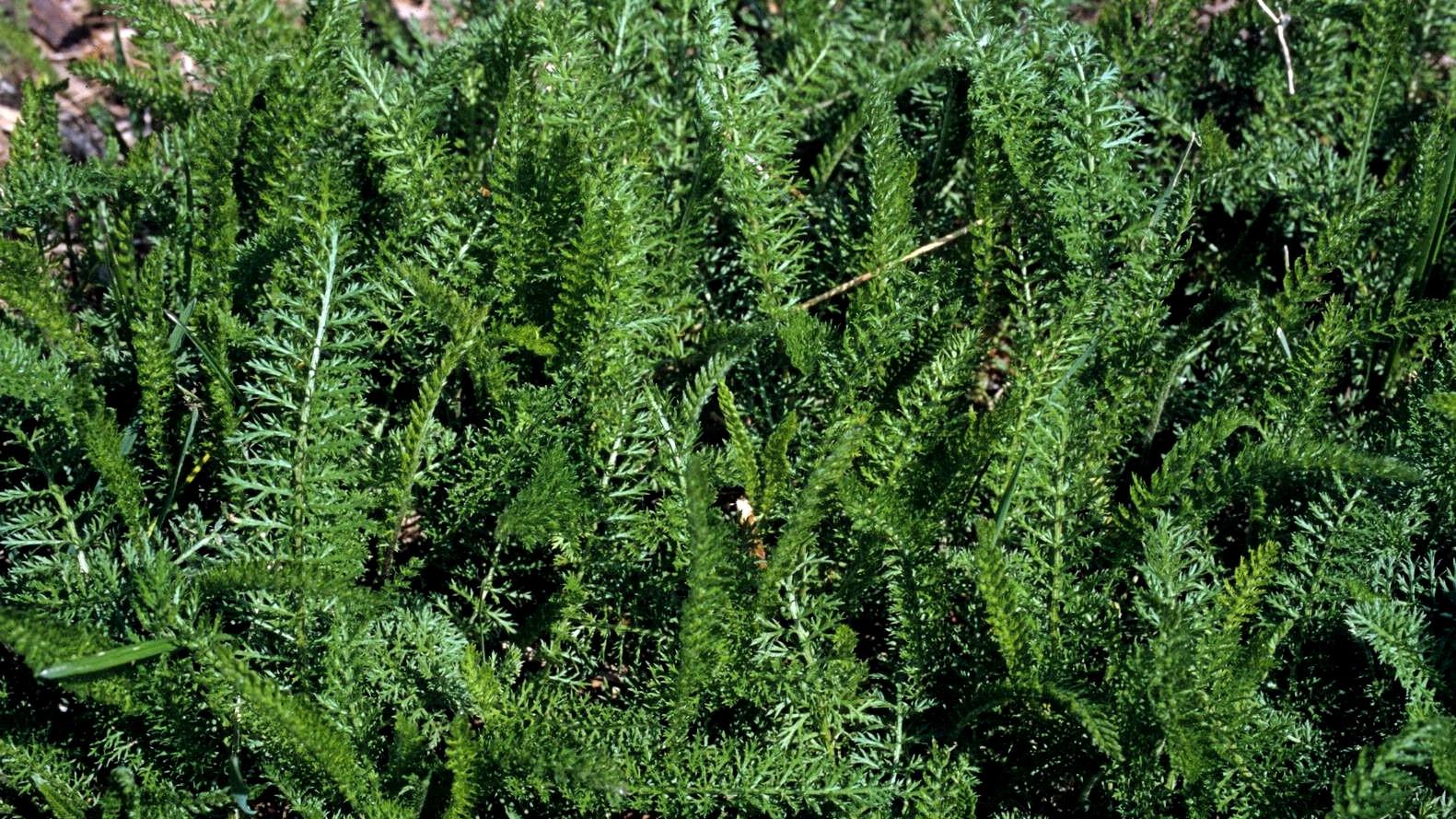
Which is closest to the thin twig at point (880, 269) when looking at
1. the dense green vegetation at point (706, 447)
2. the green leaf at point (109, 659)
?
the dense green vegetation at point (706, 447)

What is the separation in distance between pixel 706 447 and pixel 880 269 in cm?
50

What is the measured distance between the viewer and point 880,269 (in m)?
2.52

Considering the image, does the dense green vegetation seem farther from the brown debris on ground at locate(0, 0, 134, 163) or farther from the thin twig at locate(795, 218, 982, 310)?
the brown debris on ground at locate(0, 0, 134, 163)

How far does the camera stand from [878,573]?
7.77ft

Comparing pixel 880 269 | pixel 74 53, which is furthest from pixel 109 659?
pixel 74 53

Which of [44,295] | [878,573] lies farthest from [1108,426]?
[44,295]

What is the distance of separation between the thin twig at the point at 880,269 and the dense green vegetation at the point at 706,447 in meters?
0.02

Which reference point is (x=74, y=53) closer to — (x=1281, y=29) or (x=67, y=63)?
(x=67, y=63)

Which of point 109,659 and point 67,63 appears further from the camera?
point 67,63

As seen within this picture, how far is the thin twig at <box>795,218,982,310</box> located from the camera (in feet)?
8.32

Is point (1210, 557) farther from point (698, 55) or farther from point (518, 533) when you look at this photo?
point (698, 55)

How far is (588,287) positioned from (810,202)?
2.16 ft

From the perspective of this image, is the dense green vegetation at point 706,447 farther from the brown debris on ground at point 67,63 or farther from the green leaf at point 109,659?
the brown debris on ground at point 67,63

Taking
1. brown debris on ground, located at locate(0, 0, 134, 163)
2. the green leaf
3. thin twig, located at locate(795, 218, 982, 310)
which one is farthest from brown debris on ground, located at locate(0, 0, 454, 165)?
the green leaf
